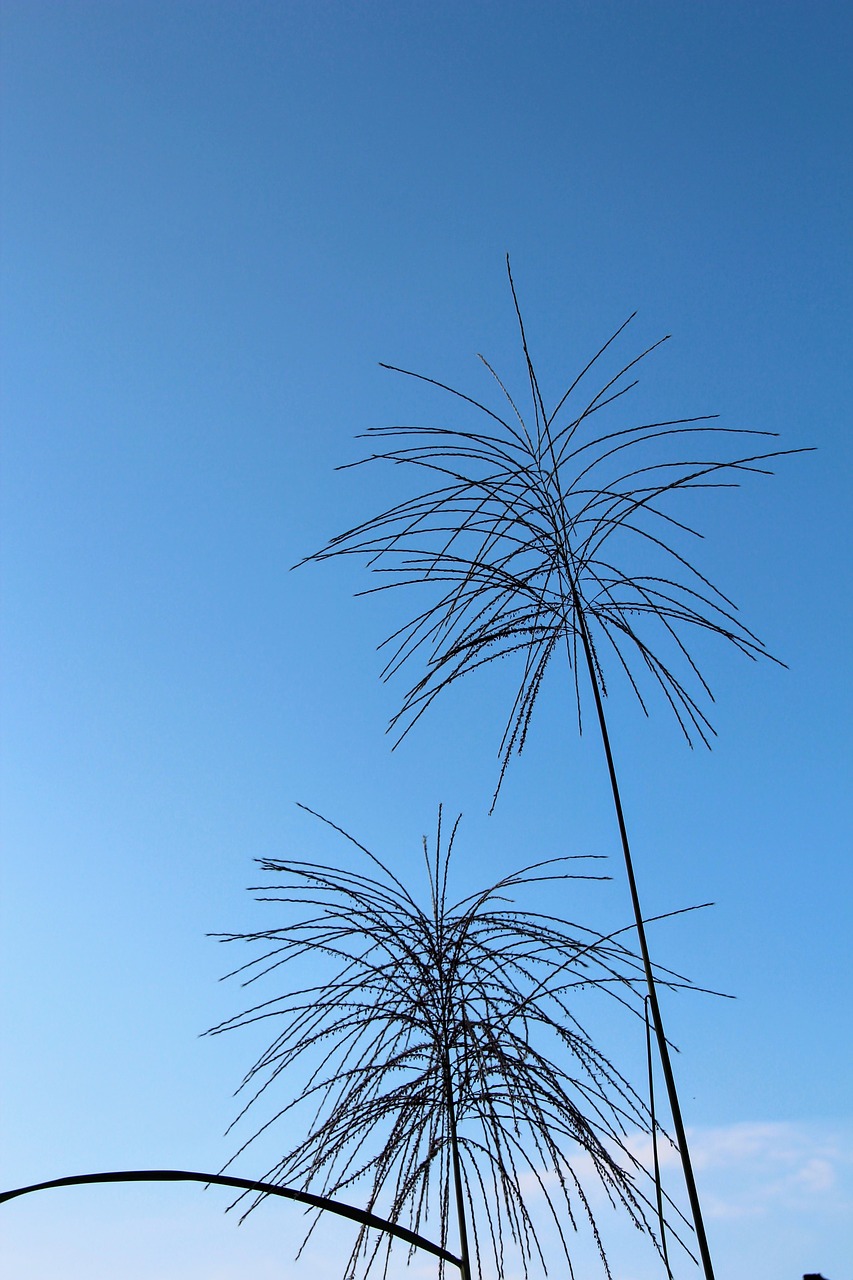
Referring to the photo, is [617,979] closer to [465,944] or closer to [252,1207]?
[465,944]

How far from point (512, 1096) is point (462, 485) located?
116 cm

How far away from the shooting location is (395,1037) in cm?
213

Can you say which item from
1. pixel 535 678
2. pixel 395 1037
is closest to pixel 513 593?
pixel 535 678

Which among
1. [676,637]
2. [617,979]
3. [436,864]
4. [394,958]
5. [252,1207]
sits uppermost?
[676,637]

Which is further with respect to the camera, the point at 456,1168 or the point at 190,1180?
the point at 456,1168

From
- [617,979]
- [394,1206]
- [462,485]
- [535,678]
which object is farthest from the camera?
[462,485]

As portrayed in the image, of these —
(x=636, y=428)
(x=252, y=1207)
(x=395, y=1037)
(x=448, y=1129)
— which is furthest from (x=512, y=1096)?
(x=636, y=428)

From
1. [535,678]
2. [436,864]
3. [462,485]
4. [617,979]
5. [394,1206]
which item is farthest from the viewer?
[436,864]

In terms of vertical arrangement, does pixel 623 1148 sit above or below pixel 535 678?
below

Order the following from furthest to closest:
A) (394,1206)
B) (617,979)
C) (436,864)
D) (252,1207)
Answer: (436,864), (394,1206), (617,979), (252,1207)

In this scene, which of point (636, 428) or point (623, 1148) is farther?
point (636, 428)

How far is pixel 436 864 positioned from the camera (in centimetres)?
247

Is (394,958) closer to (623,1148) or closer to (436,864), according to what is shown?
(436,864)

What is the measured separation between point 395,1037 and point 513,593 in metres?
0.88
